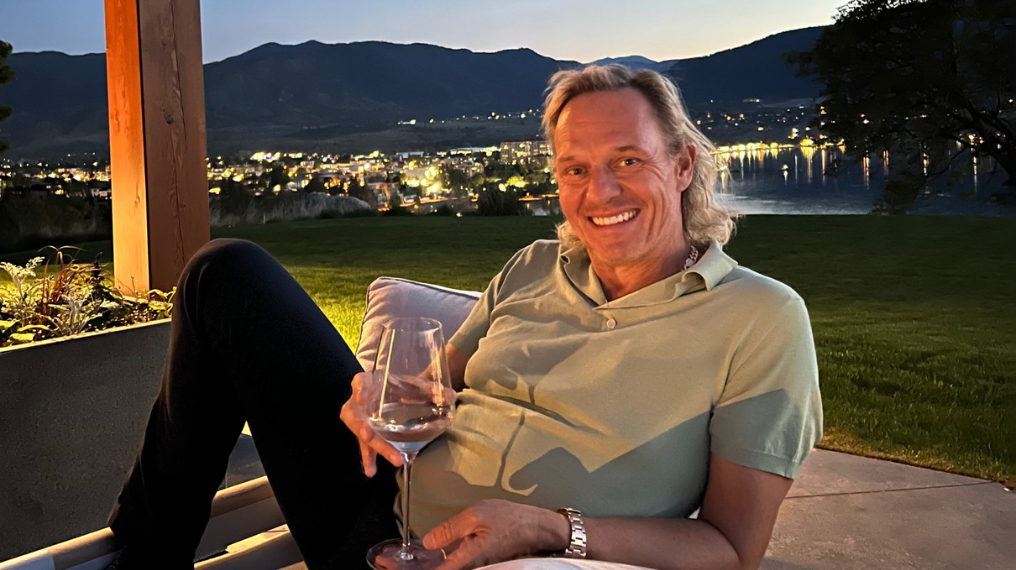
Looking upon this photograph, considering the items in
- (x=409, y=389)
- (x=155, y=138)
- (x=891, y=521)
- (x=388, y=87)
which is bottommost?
(x=891, y=521)

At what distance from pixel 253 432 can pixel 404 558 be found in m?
0.44

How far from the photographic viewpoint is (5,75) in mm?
4699

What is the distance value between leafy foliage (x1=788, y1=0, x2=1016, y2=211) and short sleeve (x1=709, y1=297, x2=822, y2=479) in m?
5.79

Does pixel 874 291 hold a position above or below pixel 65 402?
below

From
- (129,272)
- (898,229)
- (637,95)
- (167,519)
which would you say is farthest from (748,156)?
(167,519)

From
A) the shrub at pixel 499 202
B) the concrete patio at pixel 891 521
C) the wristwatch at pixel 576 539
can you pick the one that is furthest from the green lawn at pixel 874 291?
the wristwatch at pixel 576 539

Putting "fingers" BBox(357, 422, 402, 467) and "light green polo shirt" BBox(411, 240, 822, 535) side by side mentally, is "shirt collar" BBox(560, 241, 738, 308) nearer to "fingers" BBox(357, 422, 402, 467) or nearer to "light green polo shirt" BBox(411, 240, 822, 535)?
"light green polo shirt" BBox(411, 240, 822, 535)

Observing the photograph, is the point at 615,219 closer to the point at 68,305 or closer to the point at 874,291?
the point at 68,305

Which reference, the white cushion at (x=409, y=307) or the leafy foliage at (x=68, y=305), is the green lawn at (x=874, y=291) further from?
the leafy foliage at (x=68, y=305)

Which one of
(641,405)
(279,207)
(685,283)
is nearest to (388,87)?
(279,207)

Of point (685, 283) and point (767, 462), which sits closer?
point (767, 462)

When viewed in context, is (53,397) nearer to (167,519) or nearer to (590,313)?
(167,519)

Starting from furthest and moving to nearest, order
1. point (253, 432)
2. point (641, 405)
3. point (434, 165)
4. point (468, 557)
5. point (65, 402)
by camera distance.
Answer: point (434, 165) < point (65, 402) < point (253, 432) < point (641, 405) < point (468, 557)

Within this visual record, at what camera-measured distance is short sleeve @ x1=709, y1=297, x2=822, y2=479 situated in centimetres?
129
